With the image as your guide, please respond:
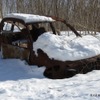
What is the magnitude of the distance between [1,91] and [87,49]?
266cm

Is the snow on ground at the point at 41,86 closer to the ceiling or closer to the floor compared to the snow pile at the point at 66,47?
closer to the floor

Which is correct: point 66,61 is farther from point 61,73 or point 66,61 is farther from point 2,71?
point 2,71

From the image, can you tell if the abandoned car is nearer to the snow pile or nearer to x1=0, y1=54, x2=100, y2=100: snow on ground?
the snow pile

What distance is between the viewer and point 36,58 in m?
7.80

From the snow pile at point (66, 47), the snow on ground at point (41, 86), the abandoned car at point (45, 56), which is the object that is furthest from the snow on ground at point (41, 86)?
the snow pile at point (66, 47)

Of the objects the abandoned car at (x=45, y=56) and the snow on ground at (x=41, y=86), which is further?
the abandoned car at (x=45, y=56)

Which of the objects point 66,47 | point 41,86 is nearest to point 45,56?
point 66,47

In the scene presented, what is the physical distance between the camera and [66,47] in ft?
24.8

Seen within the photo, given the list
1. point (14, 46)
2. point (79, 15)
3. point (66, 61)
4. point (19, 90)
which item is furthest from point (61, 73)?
point (79, 15)

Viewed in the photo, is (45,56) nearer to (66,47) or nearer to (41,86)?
(66,47)

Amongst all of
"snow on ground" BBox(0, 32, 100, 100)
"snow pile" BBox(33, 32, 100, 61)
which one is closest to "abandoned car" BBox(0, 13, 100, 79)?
"snow pile" BBox(33, 32, 100, 61)

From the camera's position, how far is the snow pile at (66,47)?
722 centimetres

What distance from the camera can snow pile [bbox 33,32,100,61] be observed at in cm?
722

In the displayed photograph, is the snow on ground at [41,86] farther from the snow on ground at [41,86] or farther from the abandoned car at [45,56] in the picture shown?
the abandoned car at [45,56]
